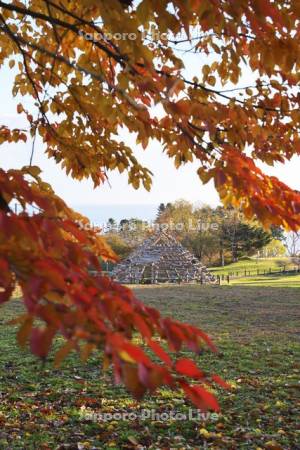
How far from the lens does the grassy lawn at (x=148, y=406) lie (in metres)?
3.85

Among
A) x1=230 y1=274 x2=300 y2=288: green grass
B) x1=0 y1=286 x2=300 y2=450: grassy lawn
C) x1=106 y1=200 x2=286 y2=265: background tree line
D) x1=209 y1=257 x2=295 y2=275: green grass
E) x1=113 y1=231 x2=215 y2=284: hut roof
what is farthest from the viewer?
x1=106 y1=200 x2=286 y2=265: background tree line

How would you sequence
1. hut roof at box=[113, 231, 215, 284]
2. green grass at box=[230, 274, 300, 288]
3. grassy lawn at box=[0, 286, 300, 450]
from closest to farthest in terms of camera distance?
1. grassy lawn at box=[0, 286, 300, 450]
2. green grass at box=[230, 274, 300, 288]
3. hut roof at box=[113, 231, 215, 284]

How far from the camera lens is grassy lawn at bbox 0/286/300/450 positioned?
3.85 metres

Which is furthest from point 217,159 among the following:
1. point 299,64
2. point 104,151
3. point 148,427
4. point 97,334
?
point 148,427

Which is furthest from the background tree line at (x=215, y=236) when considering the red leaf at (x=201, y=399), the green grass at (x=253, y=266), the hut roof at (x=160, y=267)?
the red leaf at (x=201, y=399)

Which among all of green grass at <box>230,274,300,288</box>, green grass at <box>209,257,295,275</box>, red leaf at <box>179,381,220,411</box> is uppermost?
green grass at <box>209,257,295,275</box>

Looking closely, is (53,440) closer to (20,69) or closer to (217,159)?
(217,159)

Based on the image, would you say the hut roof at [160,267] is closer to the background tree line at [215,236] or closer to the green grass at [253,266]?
the green grass at [253,266]

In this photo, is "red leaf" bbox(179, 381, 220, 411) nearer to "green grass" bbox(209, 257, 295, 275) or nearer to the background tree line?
Answer: "green grass" bbox(209, 257, 295, 275)

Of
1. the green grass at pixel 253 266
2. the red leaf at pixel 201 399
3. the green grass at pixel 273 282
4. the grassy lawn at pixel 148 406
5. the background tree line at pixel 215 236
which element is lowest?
the grassy lawn at pixel 148 406

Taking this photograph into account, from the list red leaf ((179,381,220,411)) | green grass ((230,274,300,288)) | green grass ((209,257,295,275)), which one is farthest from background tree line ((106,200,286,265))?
red leaf ((179,381,220,411))

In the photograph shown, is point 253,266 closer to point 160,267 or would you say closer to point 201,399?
point 160,267

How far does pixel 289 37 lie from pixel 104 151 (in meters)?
2.23

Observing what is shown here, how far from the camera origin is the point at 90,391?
202 inches
